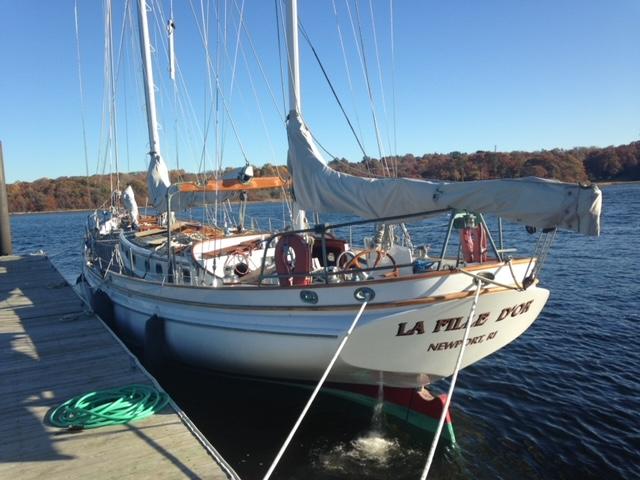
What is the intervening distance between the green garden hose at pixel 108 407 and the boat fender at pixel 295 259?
101 inches

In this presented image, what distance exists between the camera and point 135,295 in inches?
416

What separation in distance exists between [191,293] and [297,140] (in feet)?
10.9

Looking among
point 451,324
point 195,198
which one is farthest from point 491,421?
point 195,198

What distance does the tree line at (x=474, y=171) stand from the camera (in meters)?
67.9

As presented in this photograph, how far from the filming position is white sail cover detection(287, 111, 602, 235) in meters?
5.18

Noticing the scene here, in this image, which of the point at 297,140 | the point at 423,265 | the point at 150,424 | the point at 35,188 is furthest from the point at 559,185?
the point at 35,188

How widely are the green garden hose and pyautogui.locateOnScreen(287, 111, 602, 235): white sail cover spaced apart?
373 centimetres

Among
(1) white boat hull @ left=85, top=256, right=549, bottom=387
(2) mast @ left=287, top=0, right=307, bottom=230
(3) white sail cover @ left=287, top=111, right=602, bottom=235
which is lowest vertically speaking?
(1) white boat hull @ left=85, top=256, right=549, bottom=387

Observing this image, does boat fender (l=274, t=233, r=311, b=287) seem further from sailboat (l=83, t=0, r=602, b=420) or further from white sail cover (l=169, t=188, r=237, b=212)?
white sail cover (l=169, t=188, r=237, b=212)

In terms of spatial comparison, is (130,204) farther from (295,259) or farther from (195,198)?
(295,259)

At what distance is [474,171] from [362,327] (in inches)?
2564

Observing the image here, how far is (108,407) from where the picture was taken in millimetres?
6477

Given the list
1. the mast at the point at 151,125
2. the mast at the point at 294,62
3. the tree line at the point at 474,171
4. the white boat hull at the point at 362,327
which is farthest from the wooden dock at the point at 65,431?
the tree line at the point at 474,171

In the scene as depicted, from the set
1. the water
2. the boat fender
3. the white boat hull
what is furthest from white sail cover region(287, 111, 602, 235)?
the water
